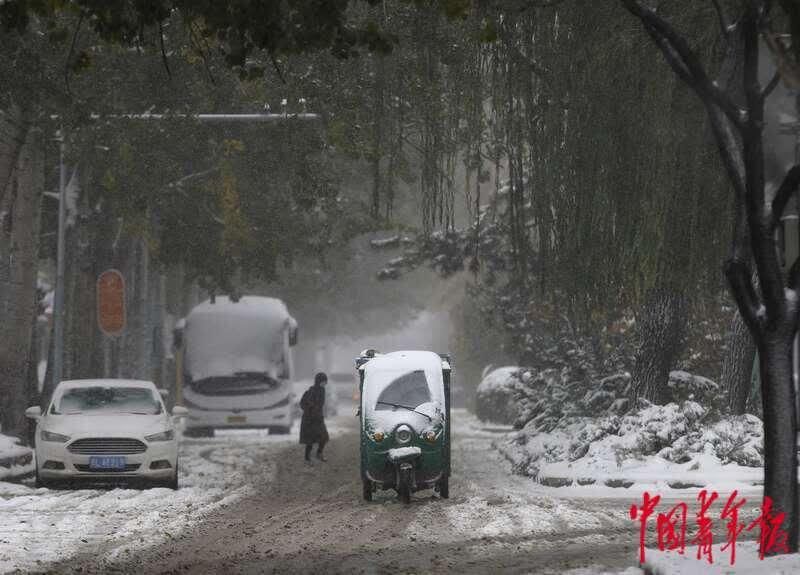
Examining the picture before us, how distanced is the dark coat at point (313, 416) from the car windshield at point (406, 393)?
806 centimetres

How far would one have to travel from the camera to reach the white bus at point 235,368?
41250mm

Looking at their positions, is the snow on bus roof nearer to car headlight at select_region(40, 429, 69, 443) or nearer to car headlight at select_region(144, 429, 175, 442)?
car headlight at select_region(144, 429, 175, 442)

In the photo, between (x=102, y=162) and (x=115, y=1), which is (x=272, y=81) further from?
(x=115, y=1)

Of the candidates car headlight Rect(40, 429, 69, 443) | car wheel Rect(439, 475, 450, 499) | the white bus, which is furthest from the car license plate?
the white bus

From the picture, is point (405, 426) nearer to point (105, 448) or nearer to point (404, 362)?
point (404, 362)

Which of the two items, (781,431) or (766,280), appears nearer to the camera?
(781,431)

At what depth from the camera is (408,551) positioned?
13.4 meters

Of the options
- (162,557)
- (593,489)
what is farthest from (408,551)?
(593,489)

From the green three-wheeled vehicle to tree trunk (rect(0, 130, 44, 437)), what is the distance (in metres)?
9.66

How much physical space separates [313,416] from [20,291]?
5.71 meters

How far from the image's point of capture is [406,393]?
1975 centimetres

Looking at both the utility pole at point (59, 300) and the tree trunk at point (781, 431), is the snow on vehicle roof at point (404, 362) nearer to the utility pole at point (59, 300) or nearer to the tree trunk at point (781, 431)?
the tree trunk at point (781, 431)

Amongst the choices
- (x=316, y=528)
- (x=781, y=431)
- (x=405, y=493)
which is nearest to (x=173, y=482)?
(x=405, y=493)

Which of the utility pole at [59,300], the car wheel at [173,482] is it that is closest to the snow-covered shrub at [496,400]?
the utility pole at [59,300]
